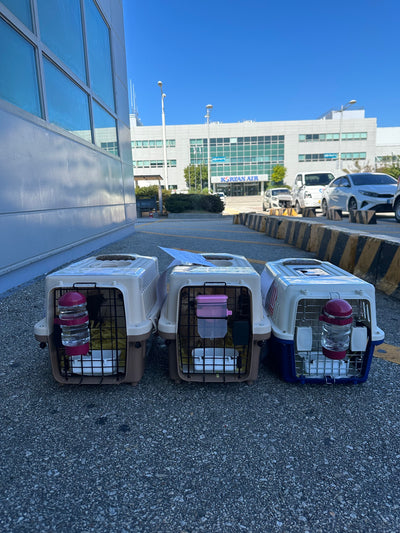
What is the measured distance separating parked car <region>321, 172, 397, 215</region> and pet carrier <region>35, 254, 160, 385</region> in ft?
38.4

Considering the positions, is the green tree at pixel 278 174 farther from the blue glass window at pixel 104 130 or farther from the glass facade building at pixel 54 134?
the glass facade building at pixel 54 134

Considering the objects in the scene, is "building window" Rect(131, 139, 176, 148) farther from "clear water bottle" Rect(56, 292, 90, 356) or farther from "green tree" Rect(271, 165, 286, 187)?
"clear water bottle" Rect(56, 292, 90, 356)

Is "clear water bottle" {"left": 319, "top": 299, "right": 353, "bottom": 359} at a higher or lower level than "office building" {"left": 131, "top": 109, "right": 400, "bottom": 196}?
lower

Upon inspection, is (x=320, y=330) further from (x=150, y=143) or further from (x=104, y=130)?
(x=150, y=143)

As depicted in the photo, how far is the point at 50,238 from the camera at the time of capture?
5.17 m

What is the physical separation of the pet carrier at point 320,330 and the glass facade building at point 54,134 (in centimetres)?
339

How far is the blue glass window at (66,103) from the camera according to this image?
538cm

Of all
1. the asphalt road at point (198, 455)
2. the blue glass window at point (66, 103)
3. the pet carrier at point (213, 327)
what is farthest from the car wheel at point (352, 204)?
the pet carrier at point (213, 327)

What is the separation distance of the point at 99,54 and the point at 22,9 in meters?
4.46

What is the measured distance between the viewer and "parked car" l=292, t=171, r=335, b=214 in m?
16.6

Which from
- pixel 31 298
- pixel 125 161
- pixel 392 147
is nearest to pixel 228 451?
pixel 31 298

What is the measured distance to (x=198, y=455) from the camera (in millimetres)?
1578

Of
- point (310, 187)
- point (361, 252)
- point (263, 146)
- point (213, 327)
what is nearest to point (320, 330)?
point (213, 327)

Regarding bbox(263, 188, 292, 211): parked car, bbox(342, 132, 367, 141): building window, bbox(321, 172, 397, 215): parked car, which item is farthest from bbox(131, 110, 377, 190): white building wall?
bbox(321, 172, 397, 215): parked car
